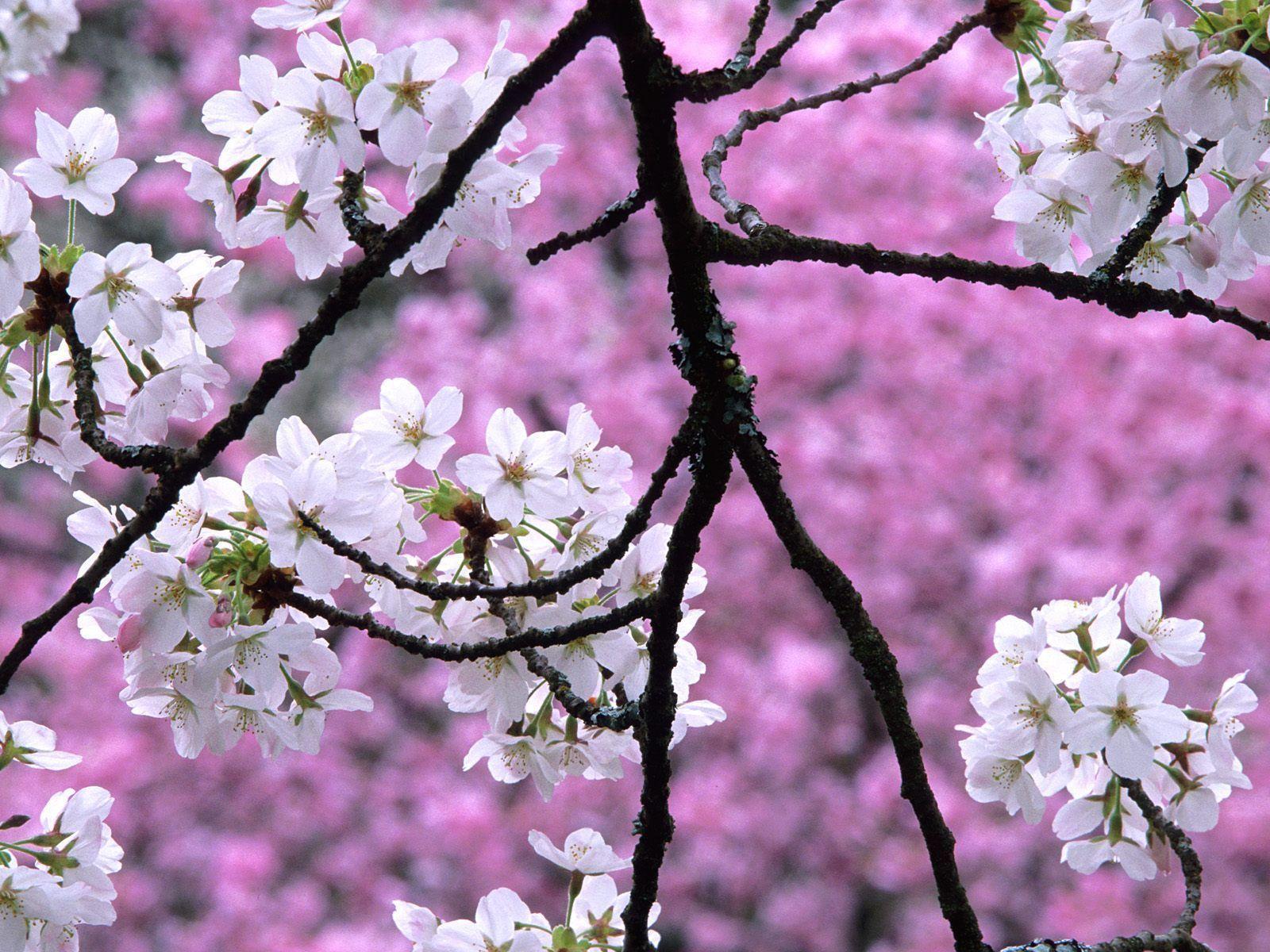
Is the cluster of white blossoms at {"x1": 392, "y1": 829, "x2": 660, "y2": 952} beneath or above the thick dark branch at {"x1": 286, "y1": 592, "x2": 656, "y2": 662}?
beneath

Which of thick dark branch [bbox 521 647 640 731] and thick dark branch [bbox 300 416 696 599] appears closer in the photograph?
thick dark branch [bbox 300 416 696 599]

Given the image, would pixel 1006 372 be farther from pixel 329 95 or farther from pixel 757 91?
pixel 329 95

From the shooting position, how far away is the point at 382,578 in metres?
1.17

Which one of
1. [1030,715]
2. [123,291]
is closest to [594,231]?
[123,291]

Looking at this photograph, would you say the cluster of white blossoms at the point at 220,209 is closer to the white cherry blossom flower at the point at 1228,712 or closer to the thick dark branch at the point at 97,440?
the thick dark branch at the point at 97,440

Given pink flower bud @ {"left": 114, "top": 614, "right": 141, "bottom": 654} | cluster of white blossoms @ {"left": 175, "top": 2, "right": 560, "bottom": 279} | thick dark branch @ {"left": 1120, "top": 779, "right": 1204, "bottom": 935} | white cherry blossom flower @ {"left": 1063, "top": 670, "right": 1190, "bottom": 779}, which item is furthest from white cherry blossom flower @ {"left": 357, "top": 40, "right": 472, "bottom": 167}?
thick dark branch @ {"left": 1120, "top": 779, "right": 1204, "bottom": 935}

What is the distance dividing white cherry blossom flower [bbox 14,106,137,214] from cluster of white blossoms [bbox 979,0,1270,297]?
828mm

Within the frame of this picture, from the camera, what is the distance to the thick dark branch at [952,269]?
0.95 meters

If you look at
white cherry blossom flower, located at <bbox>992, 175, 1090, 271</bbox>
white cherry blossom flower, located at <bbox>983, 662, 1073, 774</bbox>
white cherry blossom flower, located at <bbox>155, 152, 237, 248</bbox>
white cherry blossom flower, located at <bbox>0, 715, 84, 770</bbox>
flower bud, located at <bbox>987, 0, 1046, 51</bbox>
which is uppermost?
flower bud, located at <bbox>987, 0, 1046, 51</bbox>

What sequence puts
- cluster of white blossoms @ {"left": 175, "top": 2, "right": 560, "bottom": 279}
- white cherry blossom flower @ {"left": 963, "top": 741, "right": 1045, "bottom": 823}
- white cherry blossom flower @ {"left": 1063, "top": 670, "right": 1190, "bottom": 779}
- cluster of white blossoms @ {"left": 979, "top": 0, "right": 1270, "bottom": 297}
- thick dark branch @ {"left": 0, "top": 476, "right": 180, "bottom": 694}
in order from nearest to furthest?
thick dark branch @ {"left": 0, "top": 476, "right": 180, "bottom": 694} < cluster of white blossoms @ {"left": 175, "top": 2, "right": 560, "bottom": 279} < cluster of white blossoms @ {"left": 979, "top": 0, "right": 1270, "bottom": 297} < white cherry blossom flower @ {"left": 1063, "top": 670, "right": 1190, "bottom": 779} < white cherry blossom flower @ {"left": 963, "top": 741, "right": 1045, "bottom": 823}

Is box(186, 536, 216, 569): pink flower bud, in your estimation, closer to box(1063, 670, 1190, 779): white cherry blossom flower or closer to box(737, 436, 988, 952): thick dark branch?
box(737, 436, 988, 952): thick dark branch

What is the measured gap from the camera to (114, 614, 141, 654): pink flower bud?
41.2 inches

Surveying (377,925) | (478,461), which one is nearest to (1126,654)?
(478,461)

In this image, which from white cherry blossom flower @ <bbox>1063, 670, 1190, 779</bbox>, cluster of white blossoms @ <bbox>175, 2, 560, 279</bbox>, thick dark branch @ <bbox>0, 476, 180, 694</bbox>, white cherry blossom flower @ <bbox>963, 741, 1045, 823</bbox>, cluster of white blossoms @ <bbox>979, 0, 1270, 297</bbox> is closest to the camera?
thick dark branch @ <bbox>0, 476, 180, 694</bbox>
